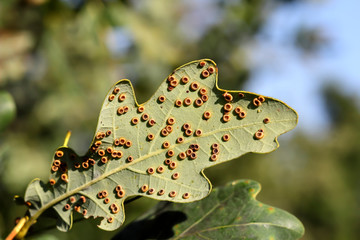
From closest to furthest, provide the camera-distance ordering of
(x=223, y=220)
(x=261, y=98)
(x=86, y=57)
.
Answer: (x=261, y=98) < (x=223, y=220) < (x=86, y=57)

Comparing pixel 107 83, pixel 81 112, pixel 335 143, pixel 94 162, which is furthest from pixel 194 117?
pixel 335 143

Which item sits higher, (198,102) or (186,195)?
(198,102)

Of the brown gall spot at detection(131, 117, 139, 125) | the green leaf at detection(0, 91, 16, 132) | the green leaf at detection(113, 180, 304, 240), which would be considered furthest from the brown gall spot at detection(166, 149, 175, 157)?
the green leaf at detection(0, 91, 16, 132)

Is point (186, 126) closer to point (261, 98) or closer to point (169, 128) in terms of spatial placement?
point (169, 128)

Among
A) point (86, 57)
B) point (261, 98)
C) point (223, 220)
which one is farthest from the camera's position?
point (86, 57)

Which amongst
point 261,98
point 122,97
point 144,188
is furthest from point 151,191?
point 261,98

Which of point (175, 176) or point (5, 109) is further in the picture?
point (5, 109)
